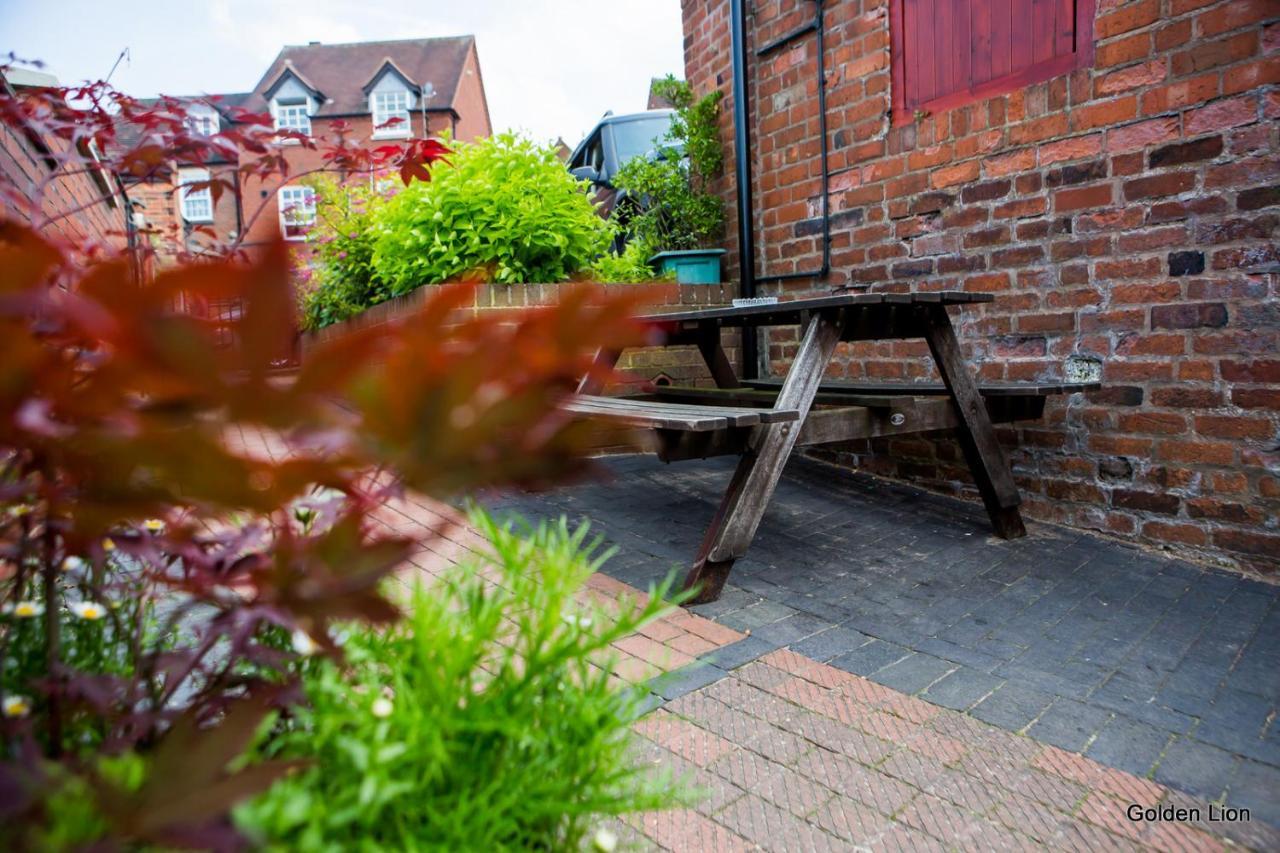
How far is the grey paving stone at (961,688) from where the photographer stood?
6.26ft

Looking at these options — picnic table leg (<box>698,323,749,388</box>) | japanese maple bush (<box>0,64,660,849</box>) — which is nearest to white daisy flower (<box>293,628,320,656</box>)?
japanese maple bush (<box>0,64,660,849</box>)

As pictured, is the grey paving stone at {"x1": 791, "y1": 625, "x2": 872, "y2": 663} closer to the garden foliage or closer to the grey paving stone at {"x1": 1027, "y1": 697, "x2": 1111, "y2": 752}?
the grey paving stone at {"x1": 1027, "y1": 697, "x2": 1111, "y2": 752}

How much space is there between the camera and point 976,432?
117 inches

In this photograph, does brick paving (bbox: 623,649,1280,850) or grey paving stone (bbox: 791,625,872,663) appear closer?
brick paving (bbox: 623,649,1280,850)

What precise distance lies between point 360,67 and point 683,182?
92.0ft

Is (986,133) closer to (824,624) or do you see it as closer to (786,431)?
(786,431)

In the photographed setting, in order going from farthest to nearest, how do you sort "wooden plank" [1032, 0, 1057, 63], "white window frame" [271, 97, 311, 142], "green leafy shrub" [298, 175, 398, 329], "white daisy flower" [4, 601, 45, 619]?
"white window frame" [271, 97, 311, 142] → "green leafy shrub" [298, 175, 398, 329] → "wooden plank" [1032, 0, 1057, 63] → "white daisy flower" [4, 601, 45, 619]

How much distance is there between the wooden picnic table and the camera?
→ 8.29 ft

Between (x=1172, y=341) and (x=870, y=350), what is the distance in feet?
4.81

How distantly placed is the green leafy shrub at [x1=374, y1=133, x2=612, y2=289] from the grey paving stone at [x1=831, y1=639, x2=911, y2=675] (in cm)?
307

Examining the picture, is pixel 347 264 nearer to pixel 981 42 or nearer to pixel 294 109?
pixel 981 42

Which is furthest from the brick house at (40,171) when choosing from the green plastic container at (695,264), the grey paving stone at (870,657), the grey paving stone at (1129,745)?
the green plastic container at (695,264)

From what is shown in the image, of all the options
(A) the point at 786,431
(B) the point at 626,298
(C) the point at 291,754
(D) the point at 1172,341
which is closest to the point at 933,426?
(A) the point at 786,431

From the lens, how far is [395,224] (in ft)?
17.0
